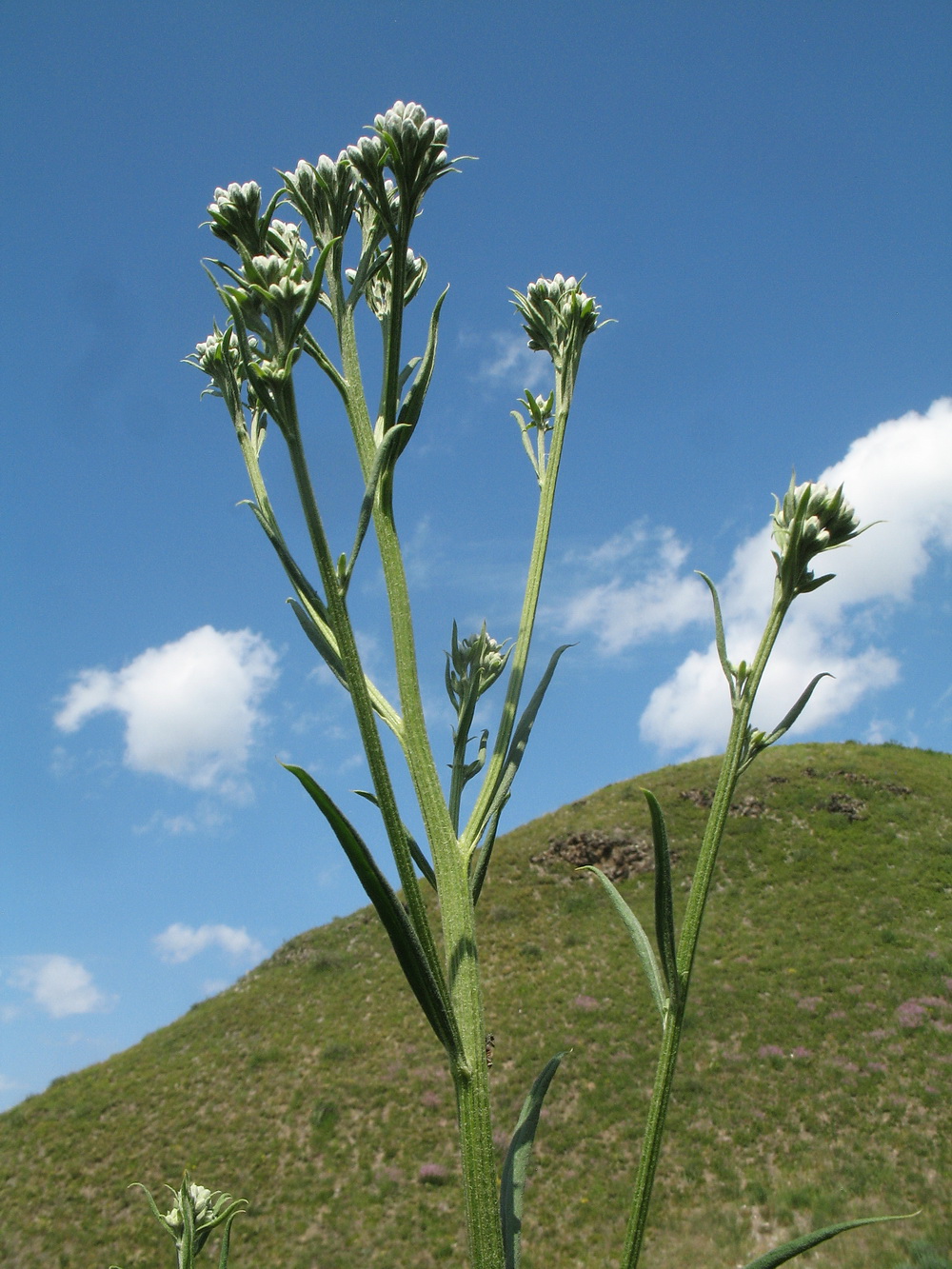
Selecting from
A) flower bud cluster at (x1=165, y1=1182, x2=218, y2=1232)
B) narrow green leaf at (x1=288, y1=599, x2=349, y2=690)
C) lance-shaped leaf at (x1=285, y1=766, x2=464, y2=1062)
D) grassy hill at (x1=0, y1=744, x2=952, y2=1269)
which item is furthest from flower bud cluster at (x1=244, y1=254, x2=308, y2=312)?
grassy hill at (x1=0, y1=744, x2=952, y2=1269)

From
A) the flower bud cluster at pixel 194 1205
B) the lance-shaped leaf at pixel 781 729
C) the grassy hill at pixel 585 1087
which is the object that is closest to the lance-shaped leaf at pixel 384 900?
the lance-shaped leaf at pixel 781 729

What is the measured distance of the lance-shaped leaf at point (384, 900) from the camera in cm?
142

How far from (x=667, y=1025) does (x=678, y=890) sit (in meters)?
49.3

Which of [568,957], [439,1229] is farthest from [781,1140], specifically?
[568,957]

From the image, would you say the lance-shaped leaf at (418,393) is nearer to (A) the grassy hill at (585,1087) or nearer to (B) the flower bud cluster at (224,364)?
(B) the flower bud cluster at (224,364)

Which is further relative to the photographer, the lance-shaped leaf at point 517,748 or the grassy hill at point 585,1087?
the grassy hill at point 585,1087

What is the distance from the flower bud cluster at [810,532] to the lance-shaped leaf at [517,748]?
2.29ft

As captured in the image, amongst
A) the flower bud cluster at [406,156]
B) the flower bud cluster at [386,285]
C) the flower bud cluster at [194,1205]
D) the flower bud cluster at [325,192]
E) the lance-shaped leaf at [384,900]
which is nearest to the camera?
the lance-shaped leaf at [384,900]

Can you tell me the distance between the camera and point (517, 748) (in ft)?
6.73

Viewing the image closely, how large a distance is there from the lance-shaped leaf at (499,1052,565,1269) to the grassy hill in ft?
82.0

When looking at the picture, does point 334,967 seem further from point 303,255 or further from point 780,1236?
point 303,255

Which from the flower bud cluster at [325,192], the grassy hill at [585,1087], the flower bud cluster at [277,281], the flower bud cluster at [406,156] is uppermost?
the flower bud cluster at [325,192]

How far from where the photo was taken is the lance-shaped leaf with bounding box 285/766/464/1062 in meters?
1.42

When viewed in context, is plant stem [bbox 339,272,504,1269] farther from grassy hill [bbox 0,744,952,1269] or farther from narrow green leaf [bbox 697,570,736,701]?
grassy hill [bbox 0,744,952,1269]
